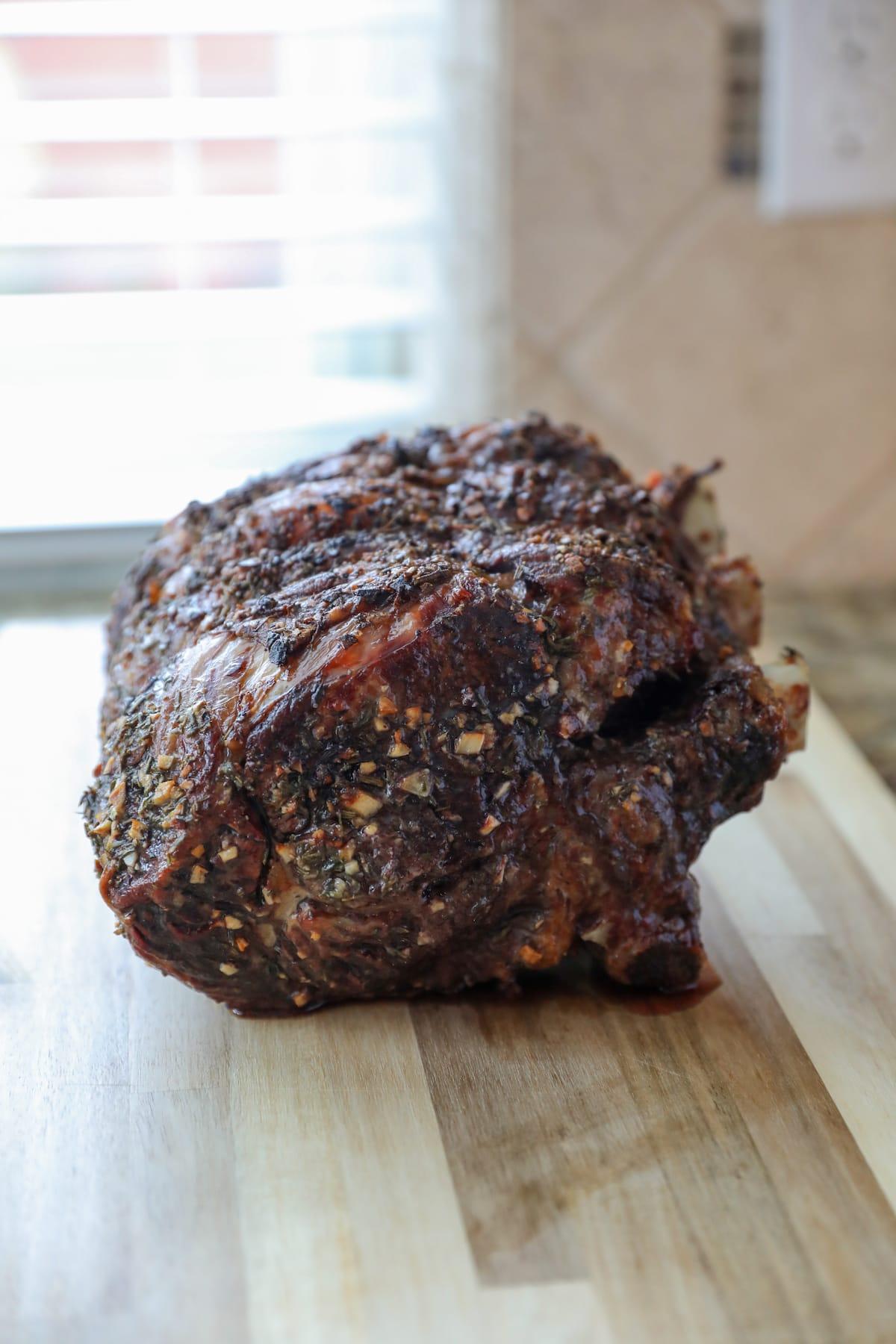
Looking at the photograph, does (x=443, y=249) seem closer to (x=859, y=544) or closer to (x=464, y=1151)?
(x=859, y=544)

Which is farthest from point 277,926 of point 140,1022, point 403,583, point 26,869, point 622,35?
point 622,35

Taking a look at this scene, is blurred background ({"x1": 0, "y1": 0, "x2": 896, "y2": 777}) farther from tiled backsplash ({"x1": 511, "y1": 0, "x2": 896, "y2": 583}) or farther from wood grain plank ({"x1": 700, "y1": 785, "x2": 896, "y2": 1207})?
wood grain plank ({"x1": 700, "y1": 785, "x2": 896, "y2": 1207})

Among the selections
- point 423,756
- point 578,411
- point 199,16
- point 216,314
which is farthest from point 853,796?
point 199,16

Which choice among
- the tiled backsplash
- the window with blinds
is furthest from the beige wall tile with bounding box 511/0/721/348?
the window with blinds

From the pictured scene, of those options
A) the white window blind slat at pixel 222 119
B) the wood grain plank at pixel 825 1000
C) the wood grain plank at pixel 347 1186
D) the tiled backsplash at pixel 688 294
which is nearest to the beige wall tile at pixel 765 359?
the tiled backsplash at pixel 688 294

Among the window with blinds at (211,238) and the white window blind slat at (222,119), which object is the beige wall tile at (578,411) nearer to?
the window with blinds at (211,238)

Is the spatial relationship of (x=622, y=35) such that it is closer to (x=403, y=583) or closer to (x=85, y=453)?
(x=85, y=453)

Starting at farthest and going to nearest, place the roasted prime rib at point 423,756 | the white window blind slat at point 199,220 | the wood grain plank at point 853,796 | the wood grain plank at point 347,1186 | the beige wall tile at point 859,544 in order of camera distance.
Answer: the beige wall tile at point 859,544
the white window blind slat at point 199,220
the wood grain plank at point 853,796
the roasted prime rib at point 423,756
the wood grain plank at point 347,1186
